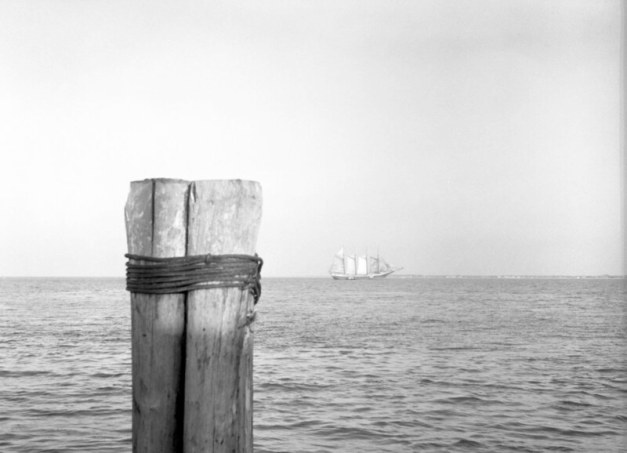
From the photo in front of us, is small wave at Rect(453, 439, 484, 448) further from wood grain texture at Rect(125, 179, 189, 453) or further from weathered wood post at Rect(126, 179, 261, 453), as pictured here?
wood grain texture at Rect(125, 179, 189, 453)

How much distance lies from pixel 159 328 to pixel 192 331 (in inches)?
7.0

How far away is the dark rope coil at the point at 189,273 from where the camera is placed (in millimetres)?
3264

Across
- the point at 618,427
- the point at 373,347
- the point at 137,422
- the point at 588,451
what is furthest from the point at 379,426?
the point at 373,347

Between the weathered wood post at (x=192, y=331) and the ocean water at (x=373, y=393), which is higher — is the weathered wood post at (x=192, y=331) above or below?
above

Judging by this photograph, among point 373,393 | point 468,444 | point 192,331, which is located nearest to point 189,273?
point 192,331

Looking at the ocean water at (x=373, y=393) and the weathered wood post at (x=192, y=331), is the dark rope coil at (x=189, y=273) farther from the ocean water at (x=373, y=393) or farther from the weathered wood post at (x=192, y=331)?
the ocean water at (x=373, y=393)

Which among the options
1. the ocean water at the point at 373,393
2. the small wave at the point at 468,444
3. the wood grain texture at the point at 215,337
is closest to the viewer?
the wood grain texture at the point at 215,337

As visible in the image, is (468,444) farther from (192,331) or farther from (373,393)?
(192,331)

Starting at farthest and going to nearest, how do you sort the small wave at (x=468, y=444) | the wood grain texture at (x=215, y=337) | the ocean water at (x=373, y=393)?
the ocean water at (x=373, y=393), the small wave at (x=468, y=444), the wood grain texture at (x=215, y=337)

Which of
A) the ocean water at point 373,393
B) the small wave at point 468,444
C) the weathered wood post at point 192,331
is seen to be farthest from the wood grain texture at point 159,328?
the small wave at point 468,444

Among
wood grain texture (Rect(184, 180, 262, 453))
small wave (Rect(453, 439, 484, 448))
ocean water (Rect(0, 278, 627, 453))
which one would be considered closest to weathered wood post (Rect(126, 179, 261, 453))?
wood grain texture (Rect(184, 180, 262, 453))

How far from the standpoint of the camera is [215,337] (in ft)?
10.8

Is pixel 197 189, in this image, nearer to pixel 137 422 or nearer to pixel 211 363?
pixel 211 363

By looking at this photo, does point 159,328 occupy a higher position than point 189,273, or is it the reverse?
point 189,273
